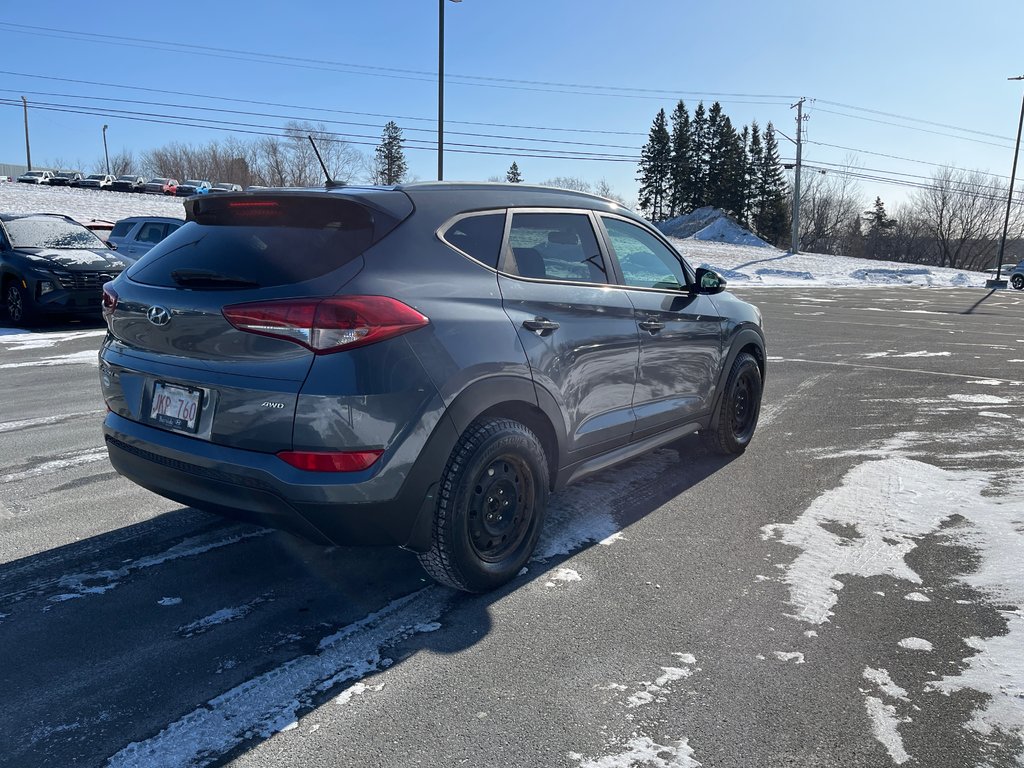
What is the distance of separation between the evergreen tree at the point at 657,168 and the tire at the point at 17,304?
82.1m

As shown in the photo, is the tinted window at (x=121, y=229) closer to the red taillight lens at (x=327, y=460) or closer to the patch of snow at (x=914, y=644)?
the red taillight lens at (x=327, y=460)

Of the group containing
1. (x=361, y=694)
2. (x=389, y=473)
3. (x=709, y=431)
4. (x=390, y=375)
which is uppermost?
(x=390, y=375)

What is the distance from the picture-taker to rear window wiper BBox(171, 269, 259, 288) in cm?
296

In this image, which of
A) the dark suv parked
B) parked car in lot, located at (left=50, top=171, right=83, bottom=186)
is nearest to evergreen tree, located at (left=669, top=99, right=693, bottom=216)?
parked car in lot, located at (left=50, top=171, right=83, bottom=186)

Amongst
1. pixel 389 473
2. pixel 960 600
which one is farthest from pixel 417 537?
pixel 960 600

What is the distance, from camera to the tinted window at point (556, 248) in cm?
358

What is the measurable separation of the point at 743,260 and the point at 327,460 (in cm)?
4566

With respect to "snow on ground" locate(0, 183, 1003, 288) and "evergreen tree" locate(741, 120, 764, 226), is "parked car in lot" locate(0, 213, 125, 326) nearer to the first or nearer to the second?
"snow on ground" locate(0, 183, 1003, 288)

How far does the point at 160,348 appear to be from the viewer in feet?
10.2

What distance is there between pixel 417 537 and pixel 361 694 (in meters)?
0.63

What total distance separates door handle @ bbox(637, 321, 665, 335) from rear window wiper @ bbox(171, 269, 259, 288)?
211 centimetres

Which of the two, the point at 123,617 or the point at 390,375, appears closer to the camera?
the point at 390,375

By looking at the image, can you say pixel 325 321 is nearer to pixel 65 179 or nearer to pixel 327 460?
pixel 327 460

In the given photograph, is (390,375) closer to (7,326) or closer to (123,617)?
(123,617)
